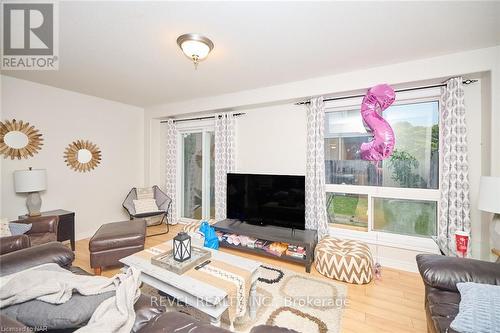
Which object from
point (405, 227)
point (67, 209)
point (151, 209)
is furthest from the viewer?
point (151, 209)

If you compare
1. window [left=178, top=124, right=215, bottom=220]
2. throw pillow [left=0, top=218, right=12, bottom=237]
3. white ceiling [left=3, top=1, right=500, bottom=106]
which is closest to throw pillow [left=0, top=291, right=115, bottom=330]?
throw pillow [left=0, top=218, right=12, bottom=237]

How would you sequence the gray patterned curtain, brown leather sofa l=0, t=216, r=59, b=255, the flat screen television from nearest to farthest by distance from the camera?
the gray patterned curtain
brown leather sofa l=0, t=216, r=59, b=255
the flat screen television

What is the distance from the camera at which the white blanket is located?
955 mm

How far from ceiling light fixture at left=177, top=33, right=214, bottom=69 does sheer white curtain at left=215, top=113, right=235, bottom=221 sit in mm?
1782

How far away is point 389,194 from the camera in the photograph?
284cm

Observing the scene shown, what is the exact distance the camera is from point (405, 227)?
9.30 feet

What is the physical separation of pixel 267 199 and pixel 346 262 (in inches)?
50.5

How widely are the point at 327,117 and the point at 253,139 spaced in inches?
48.7

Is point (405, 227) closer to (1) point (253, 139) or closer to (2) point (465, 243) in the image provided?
(2) point (465, 243)

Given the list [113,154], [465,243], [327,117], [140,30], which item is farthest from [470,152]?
[113,154]

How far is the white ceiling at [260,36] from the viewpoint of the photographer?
1.67m

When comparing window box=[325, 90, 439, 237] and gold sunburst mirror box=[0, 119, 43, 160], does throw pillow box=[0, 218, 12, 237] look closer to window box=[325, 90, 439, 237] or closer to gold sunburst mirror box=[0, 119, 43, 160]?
gold sunburst mirror box=[0, 119, 43, 160]

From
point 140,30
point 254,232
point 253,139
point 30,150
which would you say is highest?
point 140,30

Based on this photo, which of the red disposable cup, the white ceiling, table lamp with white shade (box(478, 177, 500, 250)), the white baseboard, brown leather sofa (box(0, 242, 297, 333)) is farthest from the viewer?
the white baseboard
